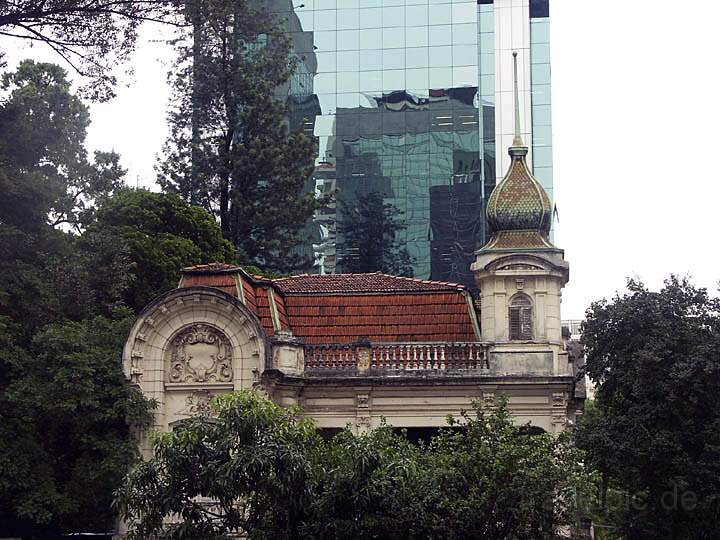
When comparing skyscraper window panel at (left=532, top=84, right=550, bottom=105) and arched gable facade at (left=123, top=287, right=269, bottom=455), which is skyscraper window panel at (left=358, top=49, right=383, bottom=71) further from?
arched gable facade at (left=123, top=287, right=269, bottom=455)

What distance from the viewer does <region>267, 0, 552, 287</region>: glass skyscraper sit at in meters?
66.3

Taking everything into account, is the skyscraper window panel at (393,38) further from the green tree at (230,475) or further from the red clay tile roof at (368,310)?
the green tree at (230,475)

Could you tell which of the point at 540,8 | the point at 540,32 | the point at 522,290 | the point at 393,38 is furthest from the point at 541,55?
the point at 522,290

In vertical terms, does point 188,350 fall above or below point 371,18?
below

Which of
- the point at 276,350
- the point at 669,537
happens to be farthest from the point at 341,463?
the point at 669,537

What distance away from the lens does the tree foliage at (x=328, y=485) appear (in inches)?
1010

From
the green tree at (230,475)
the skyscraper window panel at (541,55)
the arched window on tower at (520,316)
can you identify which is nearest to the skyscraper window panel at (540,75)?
the skyscraper window panel at (541,55)

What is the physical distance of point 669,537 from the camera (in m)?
32.7

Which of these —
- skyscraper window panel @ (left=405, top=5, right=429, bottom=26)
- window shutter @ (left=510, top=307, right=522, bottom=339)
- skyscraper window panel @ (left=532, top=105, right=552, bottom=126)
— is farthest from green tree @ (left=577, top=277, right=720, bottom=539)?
skyscraper window panel @ (left=532, top=105, right=552, bottom=126)

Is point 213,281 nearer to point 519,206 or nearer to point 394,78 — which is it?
point 519,206

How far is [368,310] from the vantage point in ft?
116

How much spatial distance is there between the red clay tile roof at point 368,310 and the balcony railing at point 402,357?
1.33 m

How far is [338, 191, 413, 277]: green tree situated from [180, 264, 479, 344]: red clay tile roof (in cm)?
2884

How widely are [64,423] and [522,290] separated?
13016 millimetres
